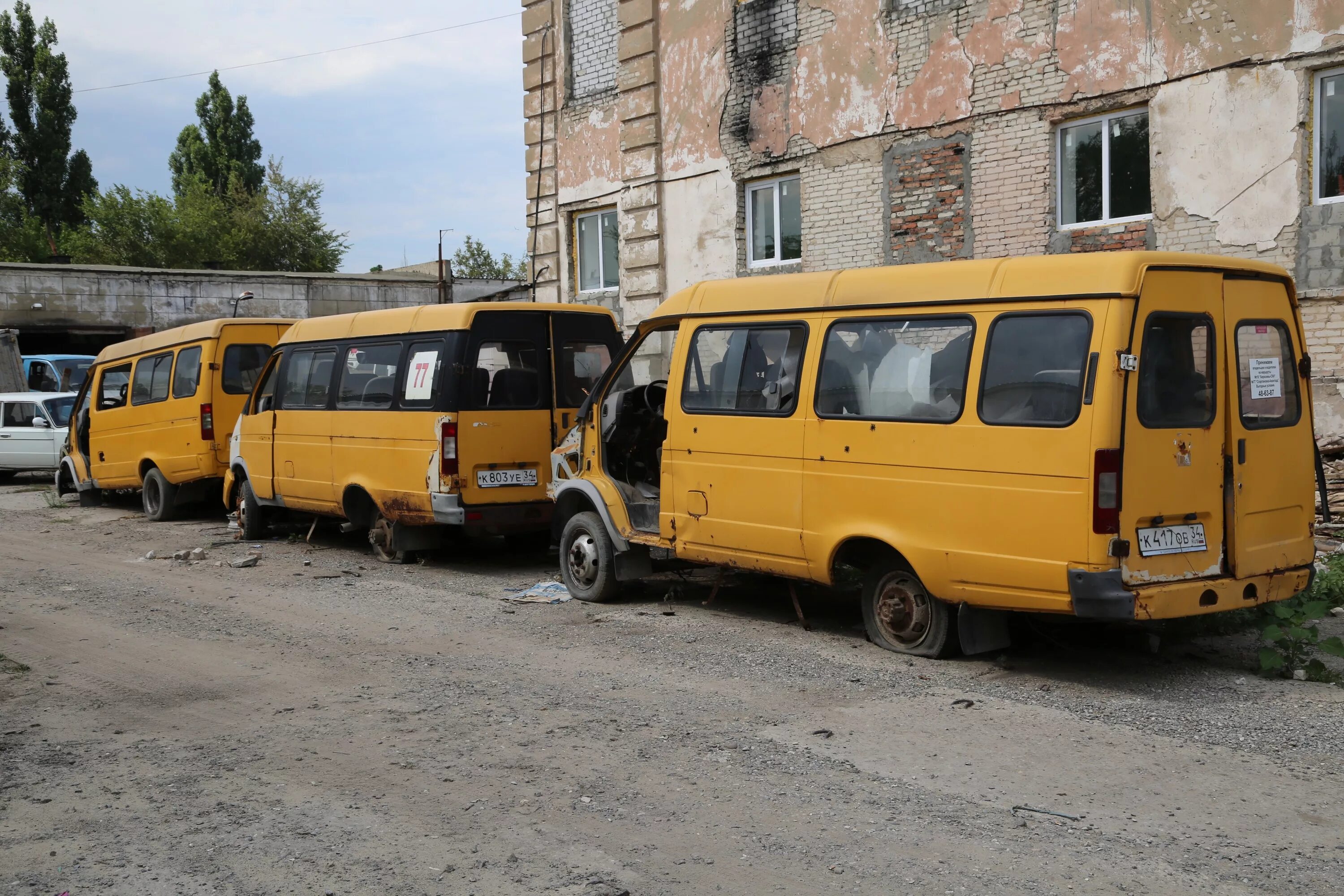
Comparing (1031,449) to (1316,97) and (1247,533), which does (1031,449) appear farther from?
(1316,97)

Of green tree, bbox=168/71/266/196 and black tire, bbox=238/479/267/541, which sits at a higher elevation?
green tree, bbox=168/71/266/196

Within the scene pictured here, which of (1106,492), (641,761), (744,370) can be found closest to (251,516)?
(744,370)

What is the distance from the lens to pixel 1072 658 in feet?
22.4

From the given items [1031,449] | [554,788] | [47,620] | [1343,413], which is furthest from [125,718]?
[1343,413]

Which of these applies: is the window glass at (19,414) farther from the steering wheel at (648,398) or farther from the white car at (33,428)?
the steering wheel at (648,398)

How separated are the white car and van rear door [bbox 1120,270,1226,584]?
1855 cm

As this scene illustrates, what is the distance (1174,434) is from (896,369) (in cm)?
151

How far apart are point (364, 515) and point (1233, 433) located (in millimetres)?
7706

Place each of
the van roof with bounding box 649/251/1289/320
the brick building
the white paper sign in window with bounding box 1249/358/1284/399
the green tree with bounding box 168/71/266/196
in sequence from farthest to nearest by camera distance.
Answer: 1. the green tree with bounding box 168/71/266/196
2. the brick building
3. the white paper sign in window with bounding box 1249/358/1284/399
4. the van roof with bounding box 649/251/1289/320

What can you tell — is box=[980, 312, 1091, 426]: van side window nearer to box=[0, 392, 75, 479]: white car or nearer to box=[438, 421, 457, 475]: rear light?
box=[438, 421, 457, 475]: rear light

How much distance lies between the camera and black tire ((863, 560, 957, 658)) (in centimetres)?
675

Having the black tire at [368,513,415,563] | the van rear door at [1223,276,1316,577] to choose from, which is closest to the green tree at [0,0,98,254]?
the black tire at [368,513,415,563]

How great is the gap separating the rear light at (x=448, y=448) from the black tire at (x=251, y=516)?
377cm

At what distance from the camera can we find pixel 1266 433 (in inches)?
254
